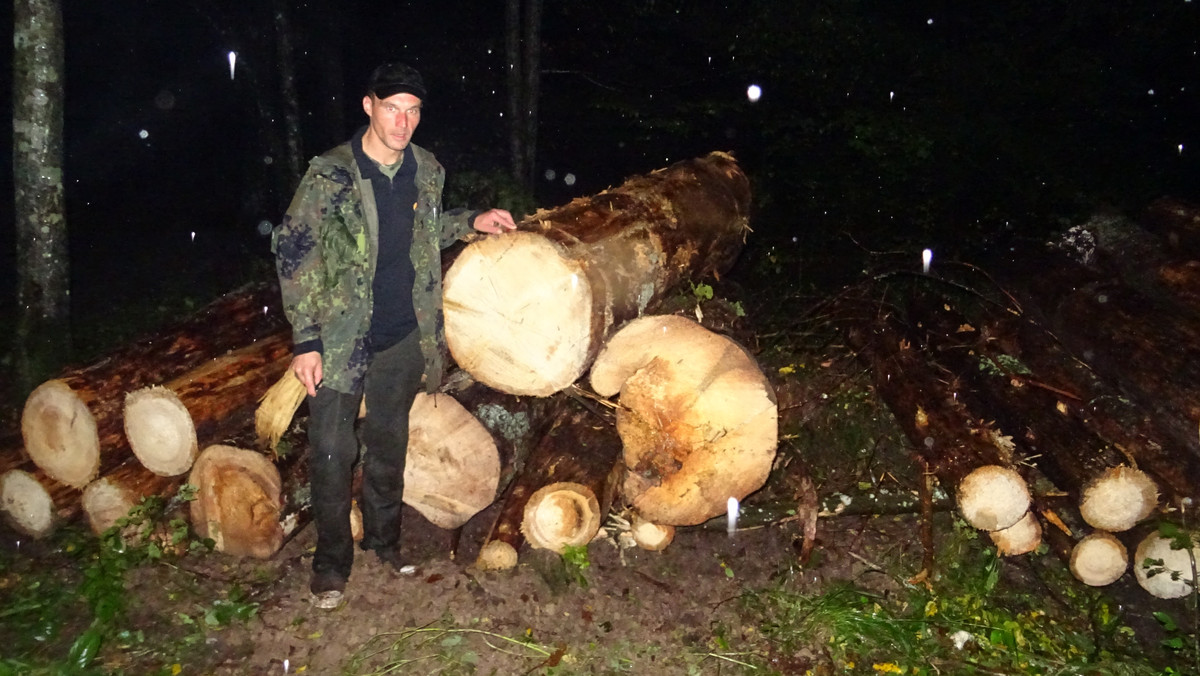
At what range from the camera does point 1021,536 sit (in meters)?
3.74

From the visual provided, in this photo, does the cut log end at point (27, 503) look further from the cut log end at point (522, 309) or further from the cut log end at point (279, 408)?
the cut log end at point (522, 309)

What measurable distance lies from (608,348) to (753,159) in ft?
25.2

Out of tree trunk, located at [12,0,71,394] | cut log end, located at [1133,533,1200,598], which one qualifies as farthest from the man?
tree trunk, located at [12,0,71,394]

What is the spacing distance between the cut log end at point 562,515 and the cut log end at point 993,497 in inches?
75.3

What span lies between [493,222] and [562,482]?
55.6 inches

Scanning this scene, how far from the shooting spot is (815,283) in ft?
28.2

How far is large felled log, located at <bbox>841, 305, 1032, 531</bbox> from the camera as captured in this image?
3539 millimetres

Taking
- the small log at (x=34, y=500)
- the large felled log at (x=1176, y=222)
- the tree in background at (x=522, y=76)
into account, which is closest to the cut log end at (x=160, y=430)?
the small log at (x=34, y=500)

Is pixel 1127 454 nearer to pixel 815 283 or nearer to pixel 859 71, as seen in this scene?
pixel 815 283

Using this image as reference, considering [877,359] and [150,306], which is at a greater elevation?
[877,359]

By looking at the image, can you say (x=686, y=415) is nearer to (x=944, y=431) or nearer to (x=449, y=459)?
(x=449, y=459)

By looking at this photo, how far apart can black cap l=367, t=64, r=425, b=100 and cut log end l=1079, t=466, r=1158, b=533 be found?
3865mm

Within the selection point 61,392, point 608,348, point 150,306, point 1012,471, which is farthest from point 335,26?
point 1012,471

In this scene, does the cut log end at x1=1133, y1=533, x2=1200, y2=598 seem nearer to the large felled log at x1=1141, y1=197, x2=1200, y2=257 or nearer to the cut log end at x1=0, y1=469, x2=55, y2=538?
the large felled log at x1=1141, y1=197, x2=1200, y2=257
